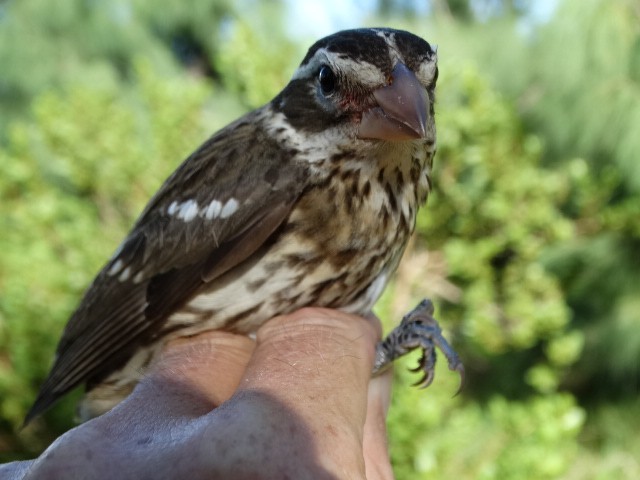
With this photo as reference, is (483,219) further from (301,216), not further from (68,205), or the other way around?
(68,205)

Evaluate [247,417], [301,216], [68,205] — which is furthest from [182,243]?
[68,205]

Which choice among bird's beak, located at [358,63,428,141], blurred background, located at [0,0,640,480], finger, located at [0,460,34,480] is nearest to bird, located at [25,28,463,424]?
bird's beak, located at [358,63,428,141]

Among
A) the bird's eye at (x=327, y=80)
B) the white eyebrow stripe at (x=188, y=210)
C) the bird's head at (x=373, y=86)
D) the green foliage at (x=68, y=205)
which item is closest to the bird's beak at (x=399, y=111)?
the bird's head at (x=373, y=86)

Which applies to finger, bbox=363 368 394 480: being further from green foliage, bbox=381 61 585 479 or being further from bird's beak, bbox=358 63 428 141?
green foliage, bbox=381 61 585 479

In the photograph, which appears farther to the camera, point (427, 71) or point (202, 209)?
point (202, 209)

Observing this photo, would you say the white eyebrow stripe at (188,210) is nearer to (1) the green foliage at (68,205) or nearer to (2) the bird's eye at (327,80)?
(2) the bird's eye at (327,80)

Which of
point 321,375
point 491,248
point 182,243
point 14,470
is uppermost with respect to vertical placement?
point 491,248

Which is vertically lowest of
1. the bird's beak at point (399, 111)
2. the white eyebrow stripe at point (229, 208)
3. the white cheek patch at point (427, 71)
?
the white eyebrow stripe at point (229, 208)
